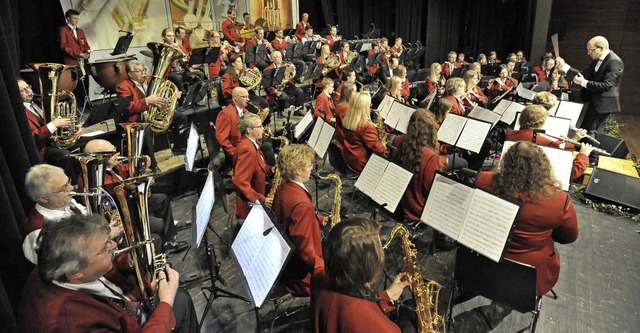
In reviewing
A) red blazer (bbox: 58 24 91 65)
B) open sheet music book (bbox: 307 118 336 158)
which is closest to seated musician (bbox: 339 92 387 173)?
open sheet music book (bbox: 307 118 336 158)

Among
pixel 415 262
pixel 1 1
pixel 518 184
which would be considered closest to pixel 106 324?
pixel 415 262

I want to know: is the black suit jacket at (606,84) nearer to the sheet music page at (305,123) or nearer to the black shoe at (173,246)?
the sheet music page at (305,123)

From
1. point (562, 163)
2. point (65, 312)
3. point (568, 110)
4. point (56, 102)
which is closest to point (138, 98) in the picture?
point (56, 102)

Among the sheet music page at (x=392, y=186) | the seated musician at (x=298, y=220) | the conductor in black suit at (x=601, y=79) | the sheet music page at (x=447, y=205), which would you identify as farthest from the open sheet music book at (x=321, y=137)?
the conductor in black suit at (x=601, y=79)

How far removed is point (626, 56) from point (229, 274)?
13.5 meters

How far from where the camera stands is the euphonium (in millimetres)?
2285

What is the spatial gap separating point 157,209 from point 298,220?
225 centimetres

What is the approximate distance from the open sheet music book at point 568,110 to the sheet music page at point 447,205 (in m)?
3.77

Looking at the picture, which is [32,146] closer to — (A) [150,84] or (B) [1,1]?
(B) [1,1]

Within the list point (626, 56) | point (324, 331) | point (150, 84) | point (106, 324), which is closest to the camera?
point (324, 331)

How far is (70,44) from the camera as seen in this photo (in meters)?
7.80

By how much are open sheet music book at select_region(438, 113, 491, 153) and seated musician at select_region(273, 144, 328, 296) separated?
2543 millimetres

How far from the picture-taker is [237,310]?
11.0ft

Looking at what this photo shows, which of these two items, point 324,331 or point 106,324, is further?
point 106,324
